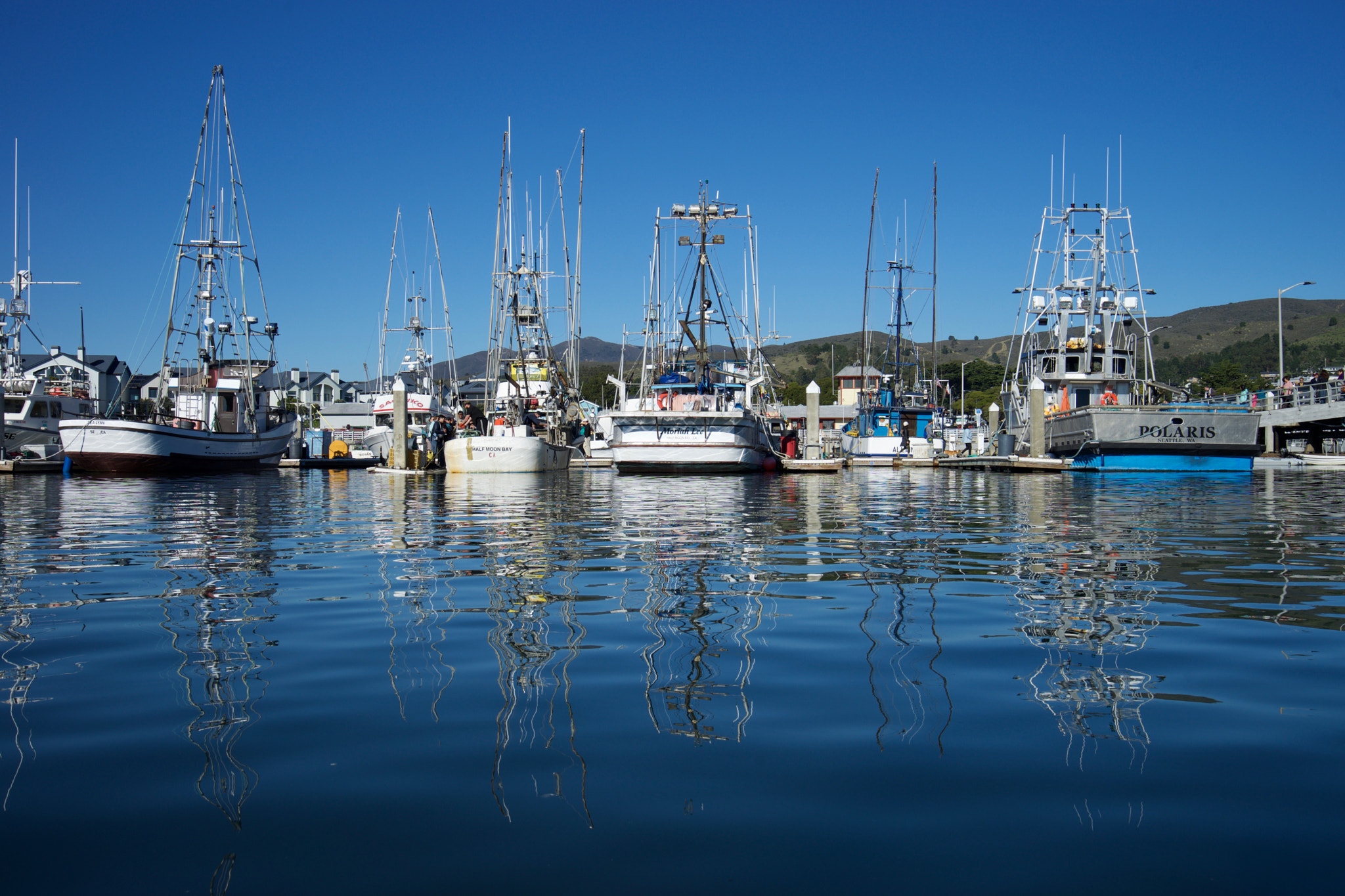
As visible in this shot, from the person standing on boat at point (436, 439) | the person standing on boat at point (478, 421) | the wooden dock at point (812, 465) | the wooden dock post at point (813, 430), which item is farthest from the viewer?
the wooden dock post at point (813, 430)

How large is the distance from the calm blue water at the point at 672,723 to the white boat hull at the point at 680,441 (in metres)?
24.9

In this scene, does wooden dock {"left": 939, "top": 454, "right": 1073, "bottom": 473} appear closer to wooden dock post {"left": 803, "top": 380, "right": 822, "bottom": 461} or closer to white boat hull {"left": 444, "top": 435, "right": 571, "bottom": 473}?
wooden dock post {"left": 803, "top": 380, "right": 822, "bottom": 461}

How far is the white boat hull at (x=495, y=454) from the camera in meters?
36.7

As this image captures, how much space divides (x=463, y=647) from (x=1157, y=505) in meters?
16.0

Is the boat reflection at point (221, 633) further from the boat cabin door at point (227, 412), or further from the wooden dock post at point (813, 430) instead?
the boat cabin door at point (227, 412)

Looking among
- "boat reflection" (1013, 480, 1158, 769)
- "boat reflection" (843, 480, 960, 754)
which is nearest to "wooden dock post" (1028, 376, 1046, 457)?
"boat reflection" (843, 480, 960, 754)

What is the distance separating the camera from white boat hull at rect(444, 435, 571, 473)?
36719 millimetres

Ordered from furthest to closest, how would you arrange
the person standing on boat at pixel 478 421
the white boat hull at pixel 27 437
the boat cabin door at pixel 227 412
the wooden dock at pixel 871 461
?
the white boat hull at pixel 27 437, the wooden dock at pixel 871 461, the boat cabin door at pixel 227 412, the person standing on boat at pixel 478 421

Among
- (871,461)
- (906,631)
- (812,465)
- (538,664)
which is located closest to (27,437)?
(812,465)

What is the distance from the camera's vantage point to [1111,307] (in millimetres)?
44000

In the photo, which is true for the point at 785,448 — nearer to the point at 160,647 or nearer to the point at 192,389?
the point at 192,389

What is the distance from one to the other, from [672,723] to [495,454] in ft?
108

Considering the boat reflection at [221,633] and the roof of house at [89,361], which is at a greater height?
the roof of house at [89,361]

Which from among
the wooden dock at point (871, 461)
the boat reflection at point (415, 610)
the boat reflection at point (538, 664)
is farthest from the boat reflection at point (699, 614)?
the wooden dock at point (871, 461)
